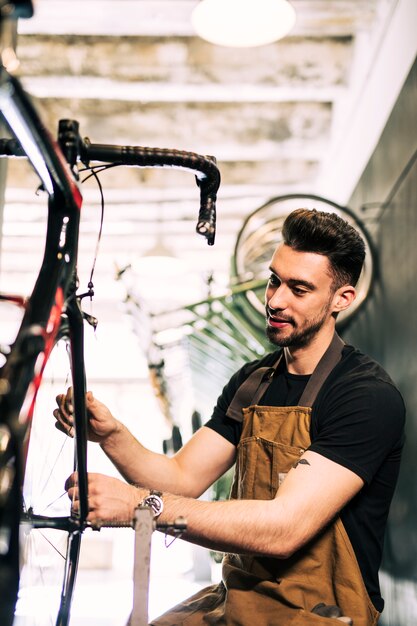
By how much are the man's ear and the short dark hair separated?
0.06ft

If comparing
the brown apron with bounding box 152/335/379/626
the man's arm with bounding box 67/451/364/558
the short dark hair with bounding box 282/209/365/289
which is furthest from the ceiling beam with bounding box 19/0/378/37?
the man's arm with bounding box 67/451/364/558

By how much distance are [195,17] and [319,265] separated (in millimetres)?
1570

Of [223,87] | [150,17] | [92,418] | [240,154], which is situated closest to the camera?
[92,418]

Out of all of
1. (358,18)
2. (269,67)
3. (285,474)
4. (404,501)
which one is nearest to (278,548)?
(285,474)

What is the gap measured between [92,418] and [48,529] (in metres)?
0.36

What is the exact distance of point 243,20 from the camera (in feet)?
11.1

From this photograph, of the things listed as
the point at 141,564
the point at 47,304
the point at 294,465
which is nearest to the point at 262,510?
the point at 294,465

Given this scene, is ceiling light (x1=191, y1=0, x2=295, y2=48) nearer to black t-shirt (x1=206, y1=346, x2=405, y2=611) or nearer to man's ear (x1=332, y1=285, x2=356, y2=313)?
man's ear (x1=332, y1=285, x2=356, y2=313)

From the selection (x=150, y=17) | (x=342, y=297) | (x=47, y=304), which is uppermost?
(x=150, y=17)

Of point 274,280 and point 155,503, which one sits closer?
Result: point 155,503

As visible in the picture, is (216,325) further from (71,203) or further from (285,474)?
(71,203)

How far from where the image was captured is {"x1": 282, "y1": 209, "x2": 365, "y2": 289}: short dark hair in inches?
89.7

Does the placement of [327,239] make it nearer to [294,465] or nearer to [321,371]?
[321,371]

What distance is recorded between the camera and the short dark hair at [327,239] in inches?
89.7
